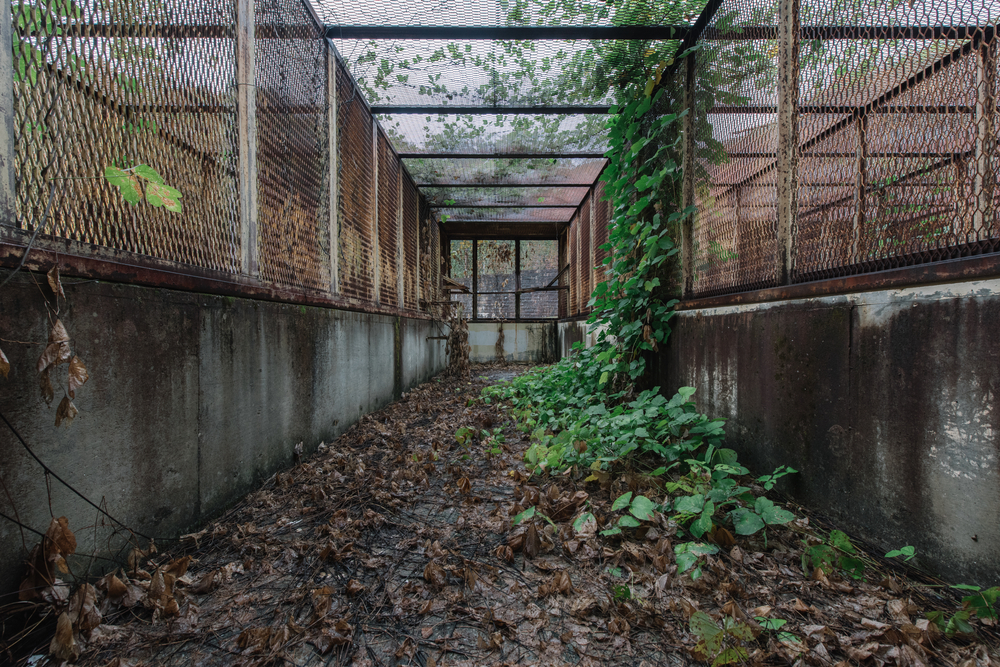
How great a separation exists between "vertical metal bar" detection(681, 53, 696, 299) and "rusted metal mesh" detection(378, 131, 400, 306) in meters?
4.04

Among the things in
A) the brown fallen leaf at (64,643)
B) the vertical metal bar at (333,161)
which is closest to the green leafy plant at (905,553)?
the brown fallen leaf at (64,643)

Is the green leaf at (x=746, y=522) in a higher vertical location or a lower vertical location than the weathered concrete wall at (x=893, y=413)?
lower

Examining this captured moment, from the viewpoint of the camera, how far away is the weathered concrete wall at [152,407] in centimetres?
152

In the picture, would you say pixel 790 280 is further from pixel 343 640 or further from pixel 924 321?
pixel 343 640

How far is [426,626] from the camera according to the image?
1668 millimetres

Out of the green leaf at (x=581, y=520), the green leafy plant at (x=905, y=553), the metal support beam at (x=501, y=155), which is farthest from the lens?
the metal support beam at (x=501, y=155)

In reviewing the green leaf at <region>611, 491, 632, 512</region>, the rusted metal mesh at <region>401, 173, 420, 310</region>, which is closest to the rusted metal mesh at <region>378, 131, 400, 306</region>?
the rusted metal mesh at <region>401, 173, 420, 310</region>

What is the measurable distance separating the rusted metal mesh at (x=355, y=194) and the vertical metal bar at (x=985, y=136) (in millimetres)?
4552

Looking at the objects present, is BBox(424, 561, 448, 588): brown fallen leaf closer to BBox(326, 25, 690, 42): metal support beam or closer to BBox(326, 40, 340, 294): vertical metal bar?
BBox(326, 40, 340, 294): vertical metal bar

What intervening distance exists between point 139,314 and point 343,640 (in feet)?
5.39

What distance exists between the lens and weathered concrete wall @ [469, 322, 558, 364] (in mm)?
12289

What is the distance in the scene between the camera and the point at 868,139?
2.16 metres

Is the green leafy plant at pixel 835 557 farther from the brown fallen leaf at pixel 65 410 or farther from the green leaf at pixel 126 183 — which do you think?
the green leaf at pixel 126 183

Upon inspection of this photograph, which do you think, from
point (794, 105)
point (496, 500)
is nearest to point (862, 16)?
point (794, 105)
